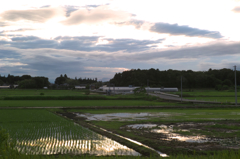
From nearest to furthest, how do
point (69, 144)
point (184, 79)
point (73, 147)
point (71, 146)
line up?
point (73, 147) → point (71, 146) → point (69, 144) → point (184, 79)

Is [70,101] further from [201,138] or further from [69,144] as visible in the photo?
[201,138]

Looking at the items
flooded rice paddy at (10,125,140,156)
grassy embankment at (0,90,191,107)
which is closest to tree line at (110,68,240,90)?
grassy embankment at (0,90,191,107)

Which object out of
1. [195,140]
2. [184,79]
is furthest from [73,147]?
[184,79]

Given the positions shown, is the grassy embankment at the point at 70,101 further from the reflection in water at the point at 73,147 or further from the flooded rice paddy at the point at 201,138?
the reflection in water at the point at 73,147

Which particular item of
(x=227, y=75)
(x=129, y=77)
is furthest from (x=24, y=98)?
(x=227, y=75)

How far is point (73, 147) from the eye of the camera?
1200 cm

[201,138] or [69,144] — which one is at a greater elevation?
[69,144]

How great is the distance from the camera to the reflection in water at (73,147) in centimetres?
1105

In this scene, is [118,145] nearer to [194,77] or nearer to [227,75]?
[194,77]

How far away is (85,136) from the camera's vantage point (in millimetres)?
14961

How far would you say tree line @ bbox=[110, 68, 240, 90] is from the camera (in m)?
125

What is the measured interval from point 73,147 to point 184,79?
12137 centimetres

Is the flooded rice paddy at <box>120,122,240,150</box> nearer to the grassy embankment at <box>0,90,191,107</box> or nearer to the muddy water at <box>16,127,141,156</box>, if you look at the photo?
the muddy water at <box>16,127,141,156</box>

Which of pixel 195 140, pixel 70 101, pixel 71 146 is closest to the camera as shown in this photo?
pixel 71 146
